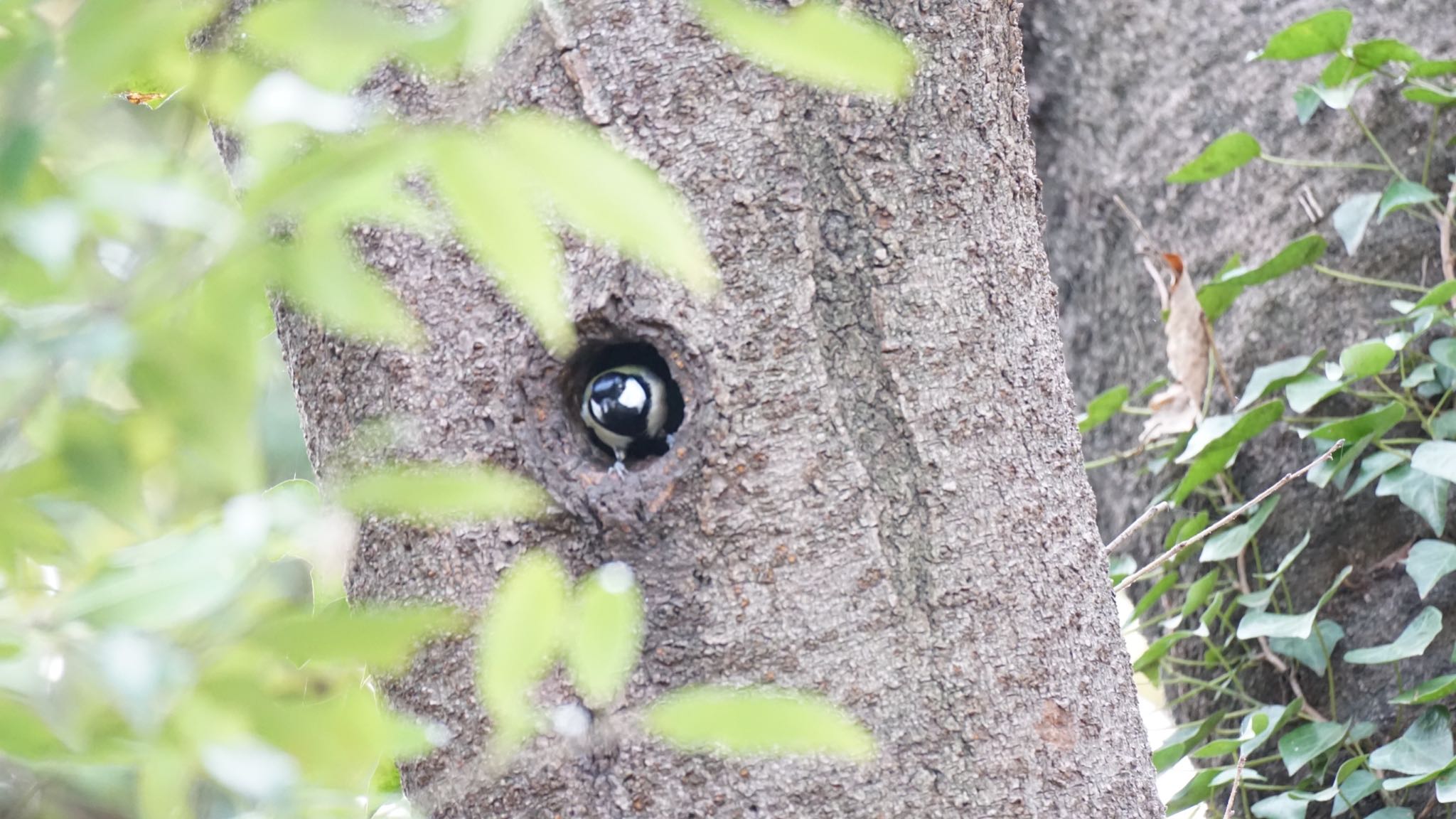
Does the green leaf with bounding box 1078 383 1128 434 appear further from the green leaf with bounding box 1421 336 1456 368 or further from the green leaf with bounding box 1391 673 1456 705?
the green leaf with bounding box 1391 673 1456 705

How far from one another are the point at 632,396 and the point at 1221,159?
83cm

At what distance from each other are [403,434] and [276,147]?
34cm

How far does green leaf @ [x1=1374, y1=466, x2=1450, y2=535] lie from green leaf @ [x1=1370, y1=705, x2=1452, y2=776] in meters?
0.18

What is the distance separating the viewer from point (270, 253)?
15.8 inches

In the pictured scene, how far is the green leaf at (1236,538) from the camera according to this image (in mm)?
1287

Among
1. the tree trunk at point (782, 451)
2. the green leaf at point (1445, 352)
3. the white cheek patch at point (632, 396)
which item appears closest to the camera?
the tree trunk at point (782, 451)

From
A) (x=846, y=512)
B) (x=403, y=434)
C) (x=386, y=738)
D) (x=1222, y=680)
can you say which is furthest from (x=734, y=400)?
(x=1222, y=680)

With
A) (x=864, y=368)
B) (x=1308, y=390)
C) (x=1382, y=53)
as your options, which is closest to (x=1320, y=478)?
(x=1308, y=390)

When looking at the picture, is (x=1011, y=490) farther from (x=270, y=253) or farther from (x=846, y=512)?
(x=270, y=253)

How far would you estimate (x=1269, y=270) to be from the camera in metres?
1.33

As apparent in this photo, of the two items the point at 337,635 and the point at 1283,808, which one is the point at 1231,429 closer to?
the point at 1283,808

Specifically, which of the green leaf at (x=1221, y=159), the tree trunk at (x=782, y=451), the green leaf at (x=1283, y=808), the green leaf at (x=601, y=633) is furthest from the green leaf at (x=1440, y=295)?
the green leaf at (x=601, y=633)

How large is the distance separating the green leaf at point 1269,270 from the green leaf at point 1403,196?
7cm

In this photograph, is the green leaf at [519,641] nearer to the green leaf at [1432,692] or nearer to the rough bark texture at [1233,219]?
the green leaf at [1432,692]
